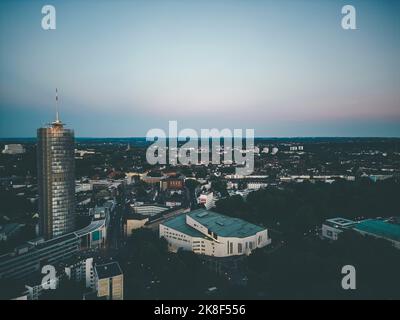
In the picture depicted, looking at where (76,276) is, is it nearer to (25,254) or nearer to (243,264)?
(25,254)

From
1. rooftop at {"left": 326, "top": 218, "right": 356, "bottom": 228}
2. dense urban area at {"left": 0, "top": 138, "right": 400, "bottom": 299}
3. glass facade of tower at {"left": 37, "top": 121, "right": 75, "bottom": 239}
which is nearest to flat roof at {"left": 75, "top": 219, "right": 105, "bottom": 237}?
dense urban area at {"left": 0, "top": 138, "right": 400, "bottom": 299}

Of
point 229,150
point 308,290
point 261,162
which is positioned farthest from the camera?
point 229,150

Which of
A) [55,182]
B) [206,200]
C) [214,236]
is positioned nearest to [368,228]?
[214,236]

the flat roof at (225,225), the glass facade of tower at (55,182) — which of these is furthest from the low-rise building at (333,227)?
the glass facade of tower at (55,182)

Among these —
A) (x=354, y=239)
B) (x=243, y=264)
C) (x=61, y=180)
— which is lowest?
(x=243, y=264)

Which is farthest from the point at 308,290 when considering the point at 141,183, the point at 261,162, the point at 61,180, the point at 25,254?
the point at 261,162

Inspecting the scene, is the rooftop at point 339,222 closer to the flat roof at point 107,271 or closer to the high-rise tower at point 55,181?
the flat roof at point 107,271
